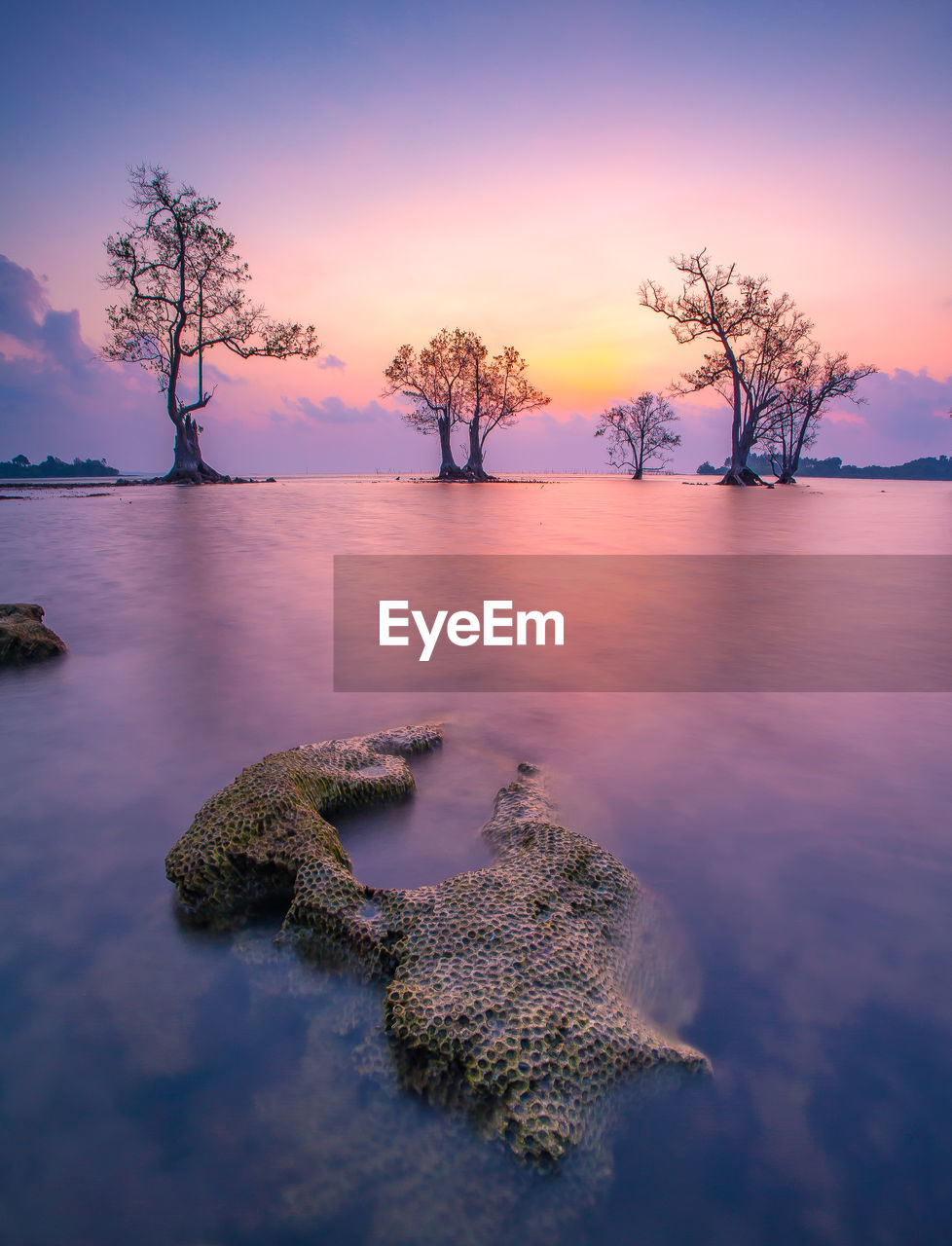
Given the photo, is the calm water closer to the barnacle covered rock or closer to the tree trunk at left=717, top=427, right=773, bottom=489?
the barnacle covered rock

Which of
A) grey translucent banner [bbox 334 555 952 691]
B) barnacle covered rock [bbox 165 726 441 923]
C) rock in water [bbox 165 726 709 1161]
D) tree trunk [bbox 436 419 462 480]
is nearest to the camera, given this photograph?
rock in water [bbox 165 726 709 1161]

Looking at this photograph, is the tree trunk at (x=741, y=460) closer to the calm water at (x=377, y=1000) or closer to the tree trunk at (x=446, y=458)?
the tree trunk at (x=446, y=458)

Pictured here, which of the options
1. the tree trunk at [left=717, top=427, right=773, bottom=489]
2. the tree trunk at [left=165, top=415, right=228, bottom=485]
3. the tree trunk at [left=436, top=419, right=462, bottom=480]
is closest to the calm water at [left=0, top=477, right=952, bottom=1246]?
the tree trunk at [left=165, top=415, right=228, bottom=485]

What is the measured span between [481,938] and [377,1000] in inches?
12.7

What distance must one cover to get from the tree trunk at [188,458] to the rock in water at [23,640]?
1194 inches

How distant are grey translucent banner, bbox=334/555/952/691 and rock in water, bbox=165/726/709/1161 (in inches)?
89.1

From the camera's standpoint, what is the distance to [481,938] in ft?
5.93

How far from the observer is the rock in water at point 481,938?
1.46 m

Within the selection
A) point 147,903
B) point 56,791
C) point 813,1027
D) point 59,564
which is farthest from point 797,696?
point 59,564

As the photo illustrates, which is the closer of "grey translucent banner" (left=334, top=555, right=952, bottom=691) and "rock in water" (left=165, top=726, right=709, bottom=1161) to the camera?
"rock in water" (left=165, top=726, right=709, bottom=1161)

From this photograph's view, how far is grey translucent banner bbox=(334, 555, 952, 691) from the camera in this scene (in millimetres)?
4840

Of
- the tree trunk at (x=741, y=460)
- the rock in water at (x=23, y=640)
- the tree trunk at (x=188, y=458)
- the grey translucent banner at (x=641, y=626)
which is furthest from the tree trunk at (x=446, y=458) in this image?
the rock in water at (x=23, y=640)

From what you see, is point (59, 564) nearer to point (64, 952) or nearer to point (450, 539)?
point (450, 539)

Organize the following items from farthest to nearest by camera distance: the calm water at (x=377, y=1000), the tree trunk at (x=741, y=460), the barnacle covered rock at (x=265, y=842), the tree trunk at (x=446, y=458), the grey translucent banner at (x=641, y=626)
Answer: the tree trunk at (x=446, y=458)
the tree trunk at (x=741, y=460)
the grey translucent banner at (x=641, y=626)
the barnacle covered rock at (x=265, y=842)
the calm water at (x=377, y=1000)
